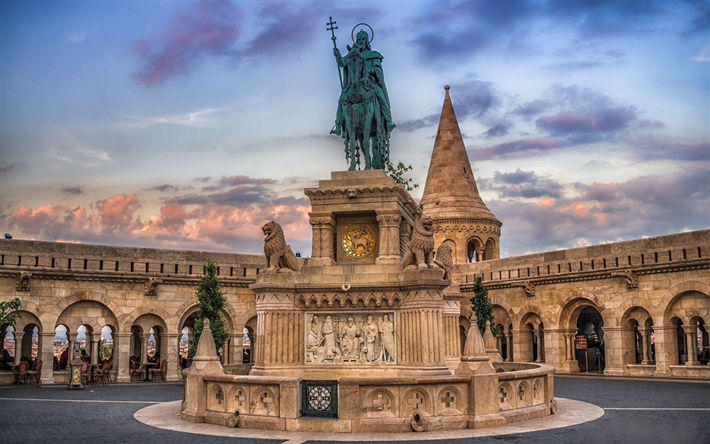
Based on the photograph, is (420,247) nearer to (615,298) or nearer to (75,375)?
(75,375)

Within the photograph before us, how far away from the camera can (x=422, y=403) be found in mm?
10930

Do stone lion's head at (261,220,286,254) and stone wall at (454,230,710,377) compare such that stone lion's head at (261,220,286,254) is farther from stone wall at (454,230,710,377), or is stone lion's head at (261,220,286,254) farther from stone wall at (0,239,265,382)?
stone wall at (454,230,710,377)

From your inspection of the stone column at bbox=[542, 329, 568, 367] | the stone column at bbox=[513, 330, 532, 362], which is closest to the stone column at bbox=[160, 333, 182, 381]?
the stone column at bbox=[513, 330, 532, 362]

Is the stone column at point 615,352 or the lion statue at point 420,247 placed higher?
the lion statue at point 420,247

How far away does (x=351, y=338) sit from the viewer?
1319 cm

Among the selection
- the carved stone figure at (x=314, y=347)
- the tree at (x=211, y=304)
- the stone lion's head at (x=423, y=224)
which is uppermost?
the stone lion's head at (x=423, y=224)

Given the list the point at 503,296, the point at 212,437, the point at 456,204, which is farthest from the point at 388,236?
the point at 456,204

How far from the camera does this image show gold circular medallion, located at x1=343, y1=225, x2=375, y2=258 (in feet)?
46.0

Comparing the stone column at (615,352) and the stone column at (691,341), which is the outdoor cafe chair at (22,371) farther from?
the stone column at (691,341)

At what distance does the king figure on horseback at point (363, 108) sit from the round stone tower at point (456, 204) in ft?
82.1

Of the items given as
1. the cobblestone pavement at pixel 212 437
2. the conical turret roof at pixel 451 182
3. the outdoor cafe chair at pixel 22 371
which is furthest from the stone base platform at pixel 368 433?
the conical turret roof at pixel 451 182

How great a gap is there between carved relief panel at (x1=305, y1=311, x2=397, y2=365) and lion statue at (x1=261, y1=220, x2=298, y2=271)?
1.09m

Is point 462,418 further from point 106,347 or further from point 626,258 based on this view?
point 106,347

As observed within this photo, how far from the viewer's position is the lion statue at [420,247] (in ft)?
42.5
